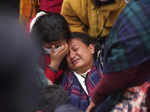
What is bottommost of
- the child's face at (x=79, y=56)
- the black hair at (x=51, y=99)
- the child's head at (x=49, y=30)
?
the black hair at (x=51, y=99)

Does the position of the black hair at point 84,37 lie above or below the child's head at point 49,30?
below

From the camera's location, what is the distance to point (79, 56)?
1503mm

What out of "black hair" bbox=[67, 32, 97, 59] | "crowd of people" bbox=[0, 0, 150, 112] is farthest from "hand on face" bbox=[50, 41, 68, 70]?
"black hair" bbox=[67, 32, 97, 59]

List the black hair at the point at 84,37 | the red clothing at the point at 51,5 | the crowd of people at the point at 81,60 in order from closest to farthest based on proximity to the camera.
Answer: the crowd of people at the point at 81,60 < the black hair at the point at 84,37 < the red clothing at the point at 51,5

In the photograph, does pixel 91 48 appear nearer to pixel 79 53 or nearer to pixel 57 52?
pixel 79 53

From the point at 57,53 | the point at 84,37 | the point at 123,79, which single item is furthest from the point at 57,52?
the point at 123,79

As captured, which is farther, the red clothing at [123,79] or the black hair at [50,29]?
the black hair at [50,29]

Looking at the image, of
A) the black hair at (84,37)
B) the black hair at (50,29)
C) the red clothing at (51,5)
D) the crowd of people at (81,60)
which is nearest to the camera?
the crowd of people at (81,60)

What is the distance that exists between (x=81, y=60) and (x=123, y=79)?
648mm

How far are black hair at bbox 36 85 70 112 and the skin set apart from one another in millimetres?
351

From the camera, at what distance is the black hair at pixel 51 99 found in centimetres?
105

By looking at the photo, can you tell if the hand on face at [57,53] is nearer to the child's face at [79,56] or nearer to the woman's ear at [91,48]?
the child's face at [79,56]

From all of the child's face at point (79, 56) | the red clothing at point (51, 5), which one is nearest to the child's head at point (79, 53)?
the child's face at point (79, 56)

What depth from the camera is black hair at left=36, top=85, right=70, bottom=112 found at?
1053 millimetres
